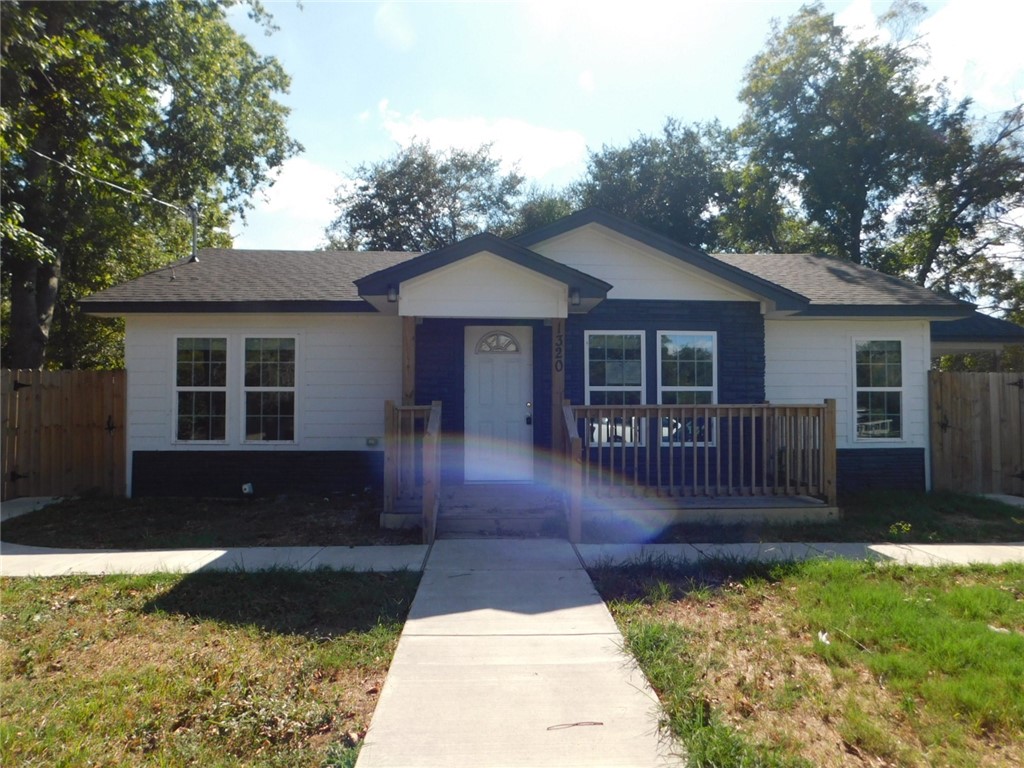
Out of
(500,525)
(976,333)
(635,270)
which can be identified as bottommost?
(500,525)

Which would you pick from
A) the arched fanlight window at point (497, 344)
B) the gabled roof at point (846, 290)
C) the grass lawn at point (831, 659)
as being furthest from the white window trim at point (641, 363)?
the grass lawn at point (831, 659)

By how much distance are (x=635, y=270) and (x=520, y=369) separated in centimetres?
221

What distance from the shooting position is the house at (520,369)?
9477 millimetres

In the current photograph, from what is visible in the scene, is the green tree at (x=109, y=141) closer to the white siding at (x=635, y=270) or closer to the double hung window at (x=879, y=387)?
the white siding at (x=635, y=270)

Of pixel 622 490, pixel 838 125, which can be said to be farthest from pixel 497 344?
pixel 838 125

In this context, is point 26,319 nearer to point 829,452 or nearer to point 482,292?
point 482,292

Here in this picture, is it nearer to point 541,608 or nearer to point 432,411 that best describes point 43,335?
point 432,411

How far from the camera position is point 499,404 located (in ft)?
31.4

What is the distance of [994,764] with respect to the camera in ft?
10.1

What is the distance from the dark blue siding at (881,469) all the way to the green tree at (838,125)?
17.3 meters

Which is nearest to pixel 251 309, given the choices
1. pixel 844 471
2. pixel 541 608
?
pixel 541 608

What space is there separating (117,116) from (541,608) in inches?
519

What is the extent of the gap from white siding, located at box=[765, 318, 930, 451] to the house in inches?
0.9

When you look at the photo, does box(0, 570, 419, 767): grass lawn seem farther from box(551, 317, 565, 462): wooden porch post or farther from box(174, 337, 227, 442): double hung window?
box(174, 337, 227, 442): double hung window
